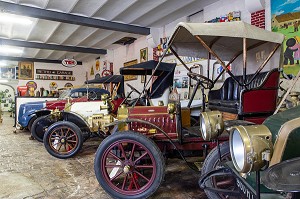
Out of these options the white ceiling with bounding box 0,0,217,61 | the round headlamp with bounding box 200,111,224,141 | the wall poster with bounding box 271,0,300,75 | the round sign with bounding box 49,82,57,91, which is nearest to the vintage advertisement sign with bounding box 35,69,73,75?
the round sign with bounding box 49,82,57,91

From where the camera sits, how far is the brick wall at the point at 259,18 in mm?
4832

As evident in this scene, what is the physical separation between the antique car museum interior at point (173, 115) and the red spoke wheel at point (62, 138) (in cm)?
2

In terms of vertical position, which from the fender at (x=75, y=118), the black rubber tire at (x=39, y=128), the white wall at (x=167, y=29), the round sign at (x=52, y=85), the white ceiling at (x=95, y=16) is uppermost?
the white ceiling at (x=95, y=16)

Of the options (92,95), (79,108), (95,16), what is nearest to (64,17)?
(95,16)

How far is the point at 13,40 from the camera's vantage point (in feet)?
31.6

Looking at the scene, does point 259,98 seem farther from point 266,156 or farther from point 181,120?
point 266,156

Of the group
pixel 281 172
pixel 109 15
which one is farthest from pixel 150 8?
pixel 281 172

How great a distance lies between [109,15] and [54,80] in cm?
977

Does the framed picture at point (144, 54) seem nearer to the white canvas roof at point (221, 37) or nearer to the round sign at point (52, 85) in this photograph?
the white canvas roof at point (221, 37)

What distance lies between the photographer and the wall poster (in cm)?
420

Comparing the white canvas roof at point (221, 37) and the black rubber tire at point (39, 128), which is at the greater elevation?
the white canvas roof at point (221, 37)

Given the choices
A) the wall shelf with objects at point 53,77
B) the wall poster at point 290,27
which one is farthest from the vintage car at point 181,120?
the wall shelf with objects at point 53,77

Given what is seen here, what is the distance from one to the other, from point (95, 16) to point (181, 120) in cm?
536

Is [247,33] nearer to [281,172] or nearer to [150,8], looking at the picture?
[281,172]
